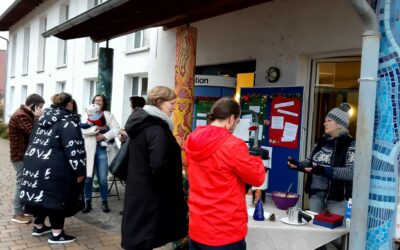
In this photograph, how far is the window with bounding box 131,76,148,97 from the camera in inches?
420

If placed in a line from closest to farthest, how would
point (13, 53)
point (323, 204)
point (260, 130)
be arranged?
1. point (323, 204)
2. point (260, 130)
3. point (13, 53)

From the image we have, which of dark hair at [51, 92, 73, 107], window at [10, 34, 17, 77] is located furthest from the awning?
window at [10, 34, 17, 77]

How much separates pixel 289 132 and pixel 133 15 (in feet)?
9.49

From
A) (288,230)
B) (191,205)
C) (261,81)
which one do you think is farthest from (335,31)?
(191,205)

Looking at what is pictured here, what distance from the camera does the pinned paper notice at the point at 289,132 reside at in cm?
591

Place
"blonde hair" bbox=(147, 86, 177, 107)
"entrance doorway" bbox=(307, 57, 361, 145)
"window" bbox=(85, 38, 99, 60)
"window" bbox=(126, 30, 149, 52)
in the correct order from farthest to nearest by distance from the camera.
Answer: "window" bbox=(85, 38, 99, 60) < "window" bbox=(126, 30, 149, 52) < "entrance doorway" bbox=(307, 57, 361, 145) < "blonde hair" bbox=(147, 86, 177, 107)

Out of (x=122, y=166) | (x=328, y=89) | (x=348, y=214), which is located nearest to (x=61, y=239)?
(x=122, y=166)

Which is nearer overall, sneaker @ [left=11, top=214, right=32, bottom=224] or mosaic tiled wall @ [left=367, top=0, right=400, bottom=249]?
mosaic tiled wall @ [left=367, top=0, right=400, bottom=249]

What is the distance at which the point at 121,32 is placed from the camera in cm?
727

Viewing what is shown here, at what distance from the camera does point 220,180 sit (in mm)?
2506

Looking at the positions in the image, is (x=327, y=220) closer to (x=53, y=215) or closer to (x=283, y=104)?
(x=53, y=215)

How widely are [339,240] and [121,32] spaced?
5.37 m

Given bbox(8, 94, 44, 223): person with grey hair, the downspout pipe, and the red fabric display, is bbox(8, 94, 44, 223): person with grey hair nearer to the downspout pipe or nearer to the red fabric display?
the red fabric display

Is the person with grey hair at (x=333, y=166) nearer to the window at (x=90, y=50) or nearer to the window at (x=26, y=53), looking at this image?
the window at (x=90, y=50)
